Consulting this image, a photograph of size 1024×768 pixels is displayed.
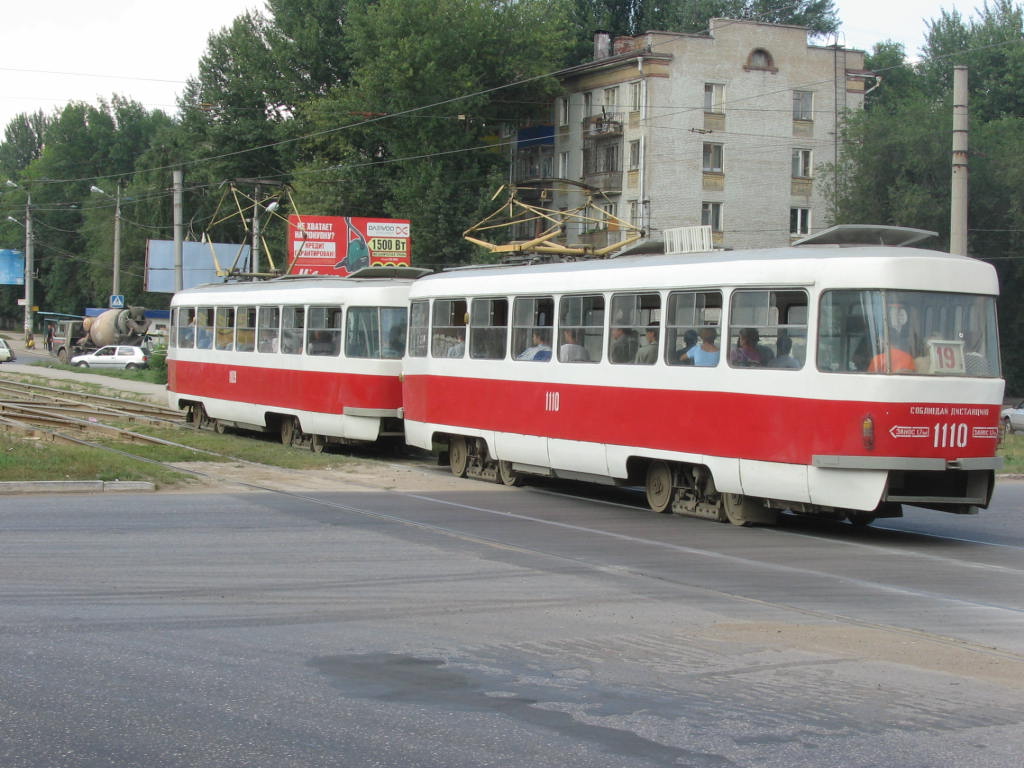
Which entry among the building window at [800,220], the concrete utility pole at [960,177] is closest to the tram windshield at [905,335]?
the concrete utility pole at [960,177]

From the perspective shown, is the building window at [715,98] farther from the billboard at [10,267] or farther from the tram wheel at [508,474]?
the billboard at [10,267]

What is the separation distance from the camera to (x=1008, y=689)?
7.10m

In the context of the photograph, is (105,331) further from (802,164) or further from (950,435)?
(950,435)

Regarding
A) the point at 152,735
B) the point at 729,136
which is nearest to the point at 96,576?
the point at 152,735

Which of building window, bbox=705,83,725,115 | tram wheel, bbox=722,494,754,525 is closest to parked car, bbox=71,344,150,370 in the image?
building window, bbox=705,83,725,115

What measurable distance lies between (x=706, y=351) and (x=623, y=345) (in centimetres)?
152

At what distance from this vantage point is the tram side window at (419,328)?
766 inches

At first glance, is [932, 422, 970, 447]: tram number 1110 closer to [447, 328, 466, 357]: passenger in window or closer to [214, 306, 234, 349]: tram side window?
[447, 328, 466, 357]: passenger in window

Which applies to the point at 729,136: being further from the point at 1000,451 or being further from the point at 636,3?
the point at 1000,451

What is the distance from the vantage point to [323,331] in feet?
72.5

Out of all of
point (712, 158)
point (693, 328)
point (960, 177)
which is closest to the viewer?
point (693, 328)

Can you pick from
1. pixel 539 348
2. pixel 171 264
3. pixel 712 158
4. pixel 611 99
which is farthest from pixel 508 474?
pixel 171 264

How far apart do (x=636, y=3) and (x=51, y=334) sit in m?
40.3

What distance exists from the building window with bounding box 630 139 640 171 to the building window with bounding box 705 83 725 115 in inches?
136
